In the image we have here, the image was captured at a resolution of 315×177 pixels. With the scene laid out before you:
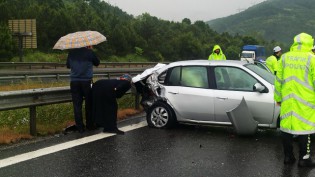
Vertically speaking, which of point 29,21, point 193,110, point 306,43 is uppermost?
point 29,21

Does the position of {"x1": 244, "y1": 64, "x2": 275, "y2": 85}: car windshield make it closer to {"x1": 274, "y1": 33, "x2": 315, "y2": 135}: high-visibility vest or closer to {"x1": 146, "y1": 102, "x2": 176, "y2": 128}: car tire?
{"x1": 146, "y1": 102, "x2": 176, "y2": 128}: car tire

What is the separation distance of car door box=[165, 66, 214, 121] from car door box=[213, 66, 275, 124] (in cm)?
18

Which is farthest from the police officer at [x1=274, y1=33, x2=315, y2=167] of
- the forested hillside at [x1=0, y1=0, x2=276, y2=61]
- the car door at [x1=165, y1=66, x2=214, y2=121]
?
the forested hillside at [x1=0, y1=0, x2=276, y2=61]

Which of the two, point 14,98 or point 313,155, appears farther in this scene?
point 14,98

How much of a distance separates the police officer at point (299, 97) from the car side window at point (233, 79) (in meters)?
1.89

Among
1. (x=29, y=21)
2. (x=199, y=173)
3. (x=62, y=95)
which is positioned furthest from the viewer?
(x=29, y=21)

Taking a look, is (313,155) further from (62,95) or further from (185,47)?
(185,47)

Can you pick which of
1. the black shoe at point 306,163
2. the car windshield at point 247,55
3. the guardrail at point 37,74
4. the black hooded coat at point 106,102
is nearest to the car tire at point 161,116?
the black hooded coat at point 106,102

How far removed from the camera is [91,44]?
26.4ft

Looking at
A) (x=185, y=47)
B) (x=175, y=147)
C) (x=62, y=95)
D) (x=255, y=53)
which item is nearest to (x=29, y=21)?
(x=255, y=53)

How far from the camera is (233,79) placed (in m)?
8.07

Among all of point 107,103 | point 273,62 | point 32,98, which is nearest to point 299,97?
point 107,103

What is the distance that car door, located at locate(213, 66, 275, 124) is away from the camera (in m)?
7.54

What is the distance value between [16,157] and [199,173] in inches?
104
